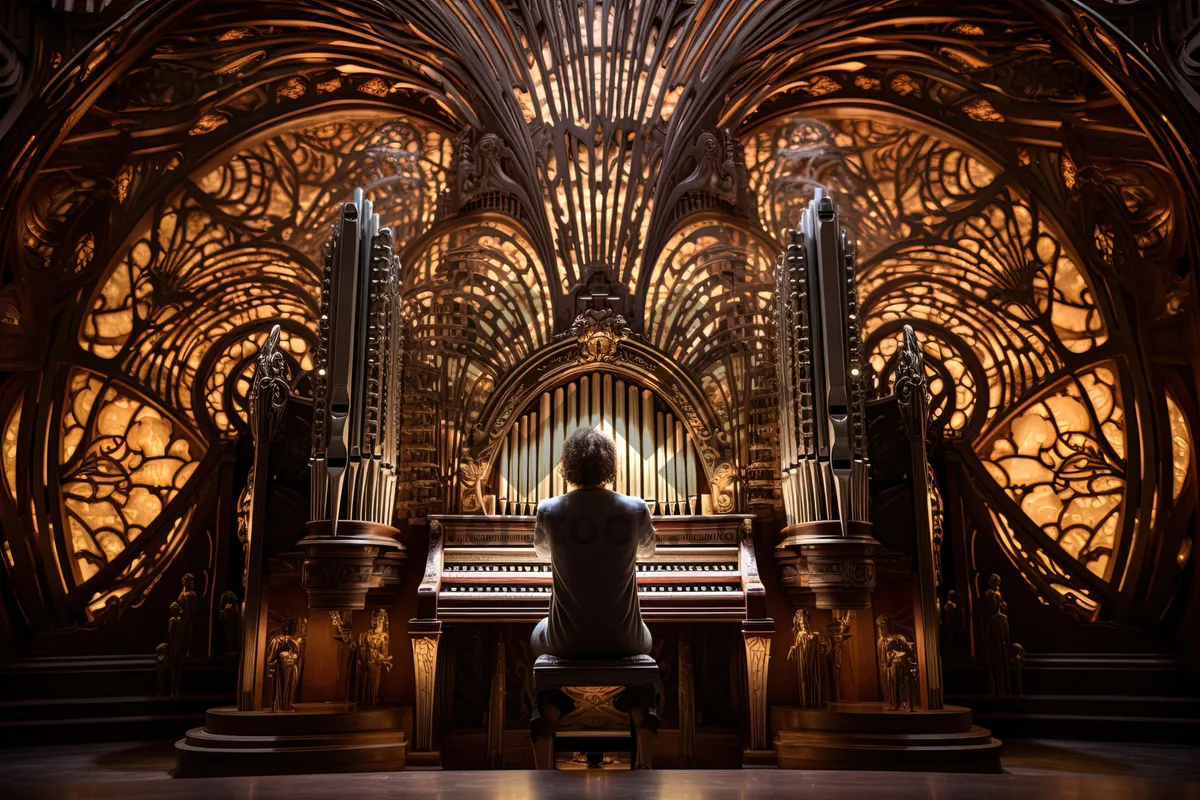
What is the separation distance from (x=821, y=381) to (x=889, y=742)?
2081mm

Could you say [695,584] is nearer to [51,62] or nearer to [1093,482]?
[1093,482]

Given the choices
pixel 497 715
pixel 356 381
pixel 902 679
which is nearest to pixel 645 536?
pixel 497 715

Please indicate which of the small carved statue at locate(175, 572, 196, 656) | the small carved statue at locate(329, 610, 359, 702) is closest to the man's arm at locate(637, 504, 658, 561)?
the small carved statue at locate(329, 610, 359, 702)

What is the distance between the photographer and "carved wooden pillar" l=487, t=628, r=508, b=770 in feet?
18.7

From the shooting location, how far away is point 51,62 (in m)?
6.46

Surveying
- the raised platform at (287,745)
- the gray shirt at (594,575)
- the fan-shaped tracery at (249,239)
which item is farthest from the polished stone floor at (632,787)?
the fan-shaped tracery at (249,239)

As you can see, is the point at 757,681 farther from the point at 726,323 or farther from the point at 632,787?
the point at 726,323

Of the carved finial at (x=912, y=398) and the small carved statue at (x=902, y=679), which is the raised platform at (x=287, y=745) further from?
the carved finial at (x=912, y=398)

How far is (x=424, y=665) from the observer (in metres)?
5.52

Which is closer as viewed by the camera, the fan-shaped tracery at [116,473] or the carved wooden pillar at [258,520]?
the carved wooden pillar at [258,520]

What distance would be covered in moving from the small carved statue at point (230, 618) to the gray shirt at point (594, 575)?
370 cm

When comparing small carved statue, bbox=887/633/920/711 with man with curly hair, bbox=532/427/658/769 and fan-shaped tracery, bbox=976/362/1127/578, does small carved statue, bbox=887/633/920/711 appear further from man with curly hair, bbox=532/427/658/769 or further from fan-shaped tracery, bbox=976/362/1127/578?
fan-shaped tracery, bbox=976/362/1127/578

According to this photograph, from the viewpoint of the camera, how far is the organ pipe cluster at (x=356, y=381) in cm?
557

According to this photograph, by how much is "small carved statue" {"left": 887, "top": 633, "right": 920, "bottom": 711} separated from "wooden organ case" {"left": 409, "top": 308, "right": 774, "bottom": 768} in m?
0.75
